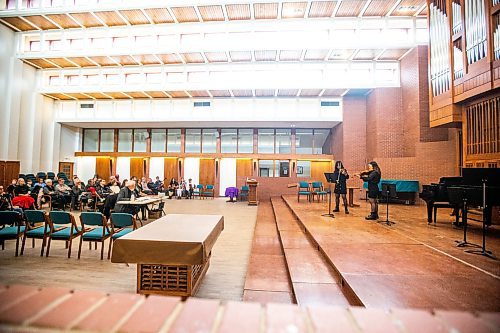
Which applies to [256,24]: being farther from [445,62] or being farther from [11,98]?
[11,98]

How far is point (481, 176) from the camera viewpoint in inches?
157

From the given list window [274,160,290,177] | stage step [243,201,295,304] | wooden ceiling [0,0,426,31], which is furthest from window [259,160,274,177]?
stage step [243,201,295,304]

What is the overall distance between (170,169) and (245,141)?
15.5ft

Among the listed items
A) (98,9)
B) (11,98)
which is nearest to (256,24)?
(98,9)

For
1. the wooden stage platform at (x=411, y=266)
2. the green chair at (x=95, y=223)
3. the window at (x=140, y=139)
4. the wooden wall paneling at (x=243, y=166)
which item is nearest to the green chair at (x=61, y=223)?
the green chair at (x=95, y=223)

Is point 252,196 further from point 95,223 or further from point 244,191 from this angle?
point 95,223

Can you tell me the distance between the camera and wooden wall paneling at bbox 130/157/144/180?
A: 15.2 metres

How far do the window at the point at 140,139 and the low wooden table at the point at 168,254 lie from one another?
44.1 ft

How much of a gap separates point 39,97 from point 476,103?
17543 millimetres

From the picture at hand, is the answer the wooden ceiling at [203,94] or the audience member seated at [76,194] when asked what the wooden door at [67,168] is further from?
the audience member seated at [76,194]

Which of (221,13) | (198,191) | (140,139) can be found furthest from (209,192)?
(221,13)

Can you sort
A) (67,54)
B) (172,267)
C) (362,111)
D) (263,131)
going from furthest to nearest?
(263,131) → (362,111) → (67,54) → (172,267)

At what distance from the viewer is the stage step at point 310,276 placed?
2.43 meters

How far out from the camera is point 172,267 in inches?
106
